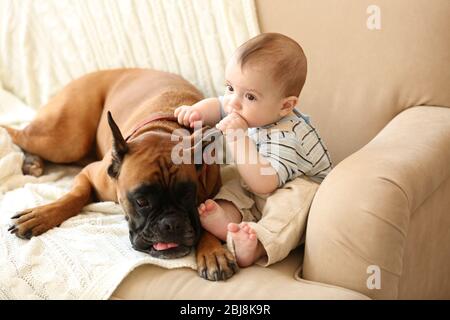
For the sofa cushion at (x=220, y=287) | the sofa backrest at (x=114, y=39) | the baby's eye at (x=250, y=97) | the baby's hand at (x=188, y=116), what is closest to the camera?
the sofa cushion at (x=220, y=287)

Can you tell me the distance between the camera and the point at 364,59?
6.84ft

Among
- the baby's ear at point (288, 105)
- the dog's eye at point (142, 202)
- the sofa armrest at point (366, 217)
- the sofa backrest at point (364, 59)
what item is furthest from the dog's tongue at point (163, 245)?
the sofa backrest at point (364, 59)

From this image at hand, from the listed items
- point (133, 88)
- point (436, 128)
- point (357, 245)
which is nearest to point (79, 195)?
point (133, 88)

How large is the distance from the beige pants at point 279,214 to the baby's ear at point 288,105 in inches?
7.8

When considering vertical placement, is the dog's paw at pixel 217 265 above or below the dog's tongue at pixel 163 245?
below

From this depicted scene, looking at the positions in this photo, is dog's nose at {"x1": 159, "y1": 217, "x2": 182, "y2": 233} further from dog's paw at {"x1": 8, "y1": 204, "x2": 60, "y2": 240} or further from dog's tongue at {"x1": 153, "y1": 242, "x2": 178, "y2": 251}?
dog's paw at {"x1": 8, "y1": 204, "x2": 60, "y2": 240}

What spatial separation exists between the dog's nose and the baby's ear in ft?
1.46

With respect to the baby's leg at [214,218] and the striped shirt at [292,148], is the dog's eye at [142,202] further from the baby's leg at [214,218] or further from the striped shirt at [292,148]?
the striped shirt at [292,148]

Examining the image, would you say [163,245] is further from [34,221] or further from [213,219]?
[34,221]

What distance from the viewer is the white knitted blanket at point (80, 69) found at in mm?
1618

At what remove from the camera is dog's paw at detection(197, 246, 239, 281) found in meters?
1.59

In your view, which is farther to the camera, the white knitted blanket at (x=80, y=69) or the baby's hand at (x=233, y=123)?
the baby's hand at (x=233, y=123)

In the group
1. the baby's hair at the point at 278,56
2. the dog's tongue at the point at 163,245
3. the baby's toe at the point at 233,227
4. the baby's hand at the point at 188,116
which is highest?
the baby's hair at the point at 278,56

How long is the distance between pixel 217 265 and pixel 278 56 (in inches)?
23.2
